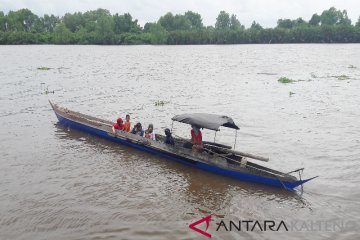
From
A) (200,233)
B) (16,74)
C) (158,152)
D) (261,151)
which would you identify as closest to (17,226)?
(200,233)

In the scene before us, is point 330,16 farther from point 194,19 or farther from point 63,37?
point 63,37

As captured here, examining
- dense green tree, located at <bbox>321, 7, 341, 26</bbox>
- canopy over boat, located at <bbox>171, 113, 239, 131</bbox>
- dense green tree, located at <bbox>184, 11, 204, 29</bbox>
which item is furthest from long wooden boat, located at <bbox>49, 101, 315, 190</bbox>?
dense green tree, located at <bbox>184, 11, 204, 29</bbox>

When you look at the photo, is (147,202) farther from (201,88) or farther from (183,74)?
(183,74)

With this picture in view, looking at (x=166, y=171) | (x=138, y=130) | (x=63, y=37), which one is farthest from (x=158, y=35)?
(x=166, y=171)

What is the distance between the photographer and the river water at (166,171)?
11.0 meters

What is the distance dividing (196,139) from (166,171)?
1.82 meters

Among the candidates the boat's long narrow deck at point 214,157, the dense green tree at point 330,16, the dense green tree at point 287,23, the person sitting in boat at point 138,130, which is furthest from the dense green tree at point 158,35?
the person sitting in boat at point 138,130

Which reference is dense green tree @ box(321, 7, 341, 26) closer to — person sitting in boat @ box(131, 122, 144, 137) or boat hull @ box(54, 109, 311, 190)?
boat hull @ box(54, 109, 311, 190)

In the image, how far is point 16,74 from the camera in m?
43.3

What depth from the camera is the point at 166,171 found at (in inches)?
601

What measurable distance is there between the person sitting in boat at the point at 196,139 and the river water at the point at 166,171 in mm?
964

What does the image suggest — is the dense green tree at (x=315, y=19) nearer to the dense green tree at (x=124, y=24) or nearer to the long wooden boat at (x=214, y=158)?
the dense green tree at (x=124, y=24)

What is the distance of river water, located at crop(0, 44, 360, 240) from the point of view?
11.0 meters

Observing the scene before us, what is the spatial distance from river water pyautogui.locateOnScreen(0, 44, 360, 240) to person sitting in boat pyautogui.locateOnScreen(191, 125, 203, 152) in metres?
0.96
